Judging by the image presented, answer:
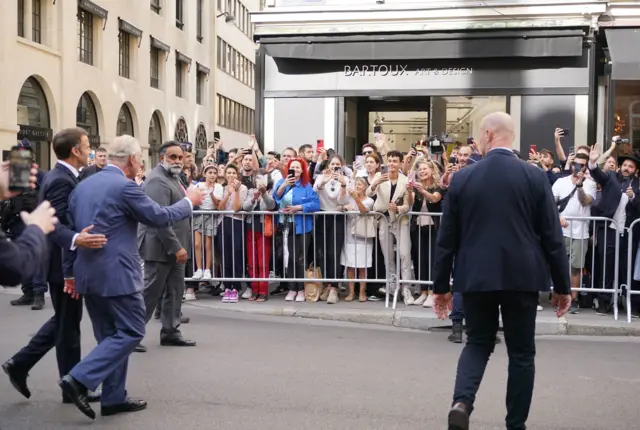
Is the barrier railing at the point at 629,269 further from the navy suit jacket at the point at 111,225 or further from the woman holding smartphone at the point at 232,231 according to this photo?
the navy suit jacket at the point at 111,225

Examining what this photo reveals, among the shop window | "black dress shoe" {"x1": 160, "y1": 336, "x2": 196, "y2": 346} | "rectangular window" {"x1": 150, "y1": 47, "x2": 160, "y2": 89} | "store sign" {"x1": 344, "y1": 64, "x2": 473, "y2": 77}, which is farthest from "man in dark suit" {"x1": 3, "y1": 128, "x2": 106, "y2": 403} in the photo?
"rectangular window" {"x1": 150, "y1": 47, "x2": 160, "y2": 89}

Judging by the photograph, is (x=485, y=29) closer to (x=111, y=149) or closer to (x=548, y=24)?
(x=548, y=24)

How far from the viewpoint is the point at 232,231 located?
11.4 metres

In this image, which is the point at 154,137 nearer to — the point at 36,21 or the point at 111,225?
the point at 36,21

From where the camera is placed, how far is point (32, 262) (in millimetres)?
3748

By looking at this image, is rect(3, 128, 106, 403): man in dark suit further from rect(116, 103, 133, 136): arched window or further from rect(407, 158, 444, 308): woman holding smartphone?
rect(116, 103, 133, 136): arched window

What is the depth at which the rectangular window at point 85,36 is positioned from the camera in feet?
93.2

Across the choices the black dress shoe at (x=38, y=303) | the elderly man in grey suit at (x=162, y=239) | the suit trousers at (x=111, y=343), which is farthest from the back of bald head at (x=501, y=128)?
the black dress shoe at (x=38, y=303)

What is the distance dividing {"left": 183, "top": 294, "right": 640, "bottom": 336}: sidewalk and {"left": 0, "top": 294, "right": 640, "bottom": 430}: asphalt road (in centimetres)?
34

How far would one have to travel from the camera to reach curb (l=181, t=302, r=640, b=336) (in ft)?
31.4

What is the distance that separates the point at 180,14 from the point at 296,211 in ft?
104

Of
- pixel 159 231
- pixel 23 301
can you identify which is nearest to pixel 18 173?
pixel 159 231

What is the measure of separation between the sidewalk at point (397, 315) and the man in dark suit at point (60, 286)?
4287mm

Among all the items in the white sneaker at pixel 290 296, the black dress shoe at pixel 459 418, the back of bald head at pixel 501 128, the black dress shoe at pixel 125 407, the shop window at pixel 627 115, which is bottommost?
the black dress shoe at pixel 125 407
